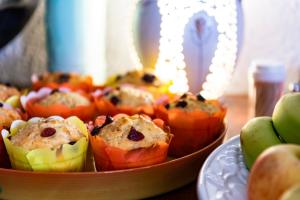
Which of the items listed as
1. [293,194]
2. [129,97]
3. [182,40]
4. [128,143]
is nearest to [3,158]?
[128,143]

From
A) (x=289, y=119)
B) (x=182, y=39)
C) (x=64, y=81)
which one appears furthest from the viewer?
(x=64, y=81)

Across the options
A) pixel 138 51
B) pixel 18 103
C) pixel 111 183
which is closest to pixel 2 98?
pixel 18 103

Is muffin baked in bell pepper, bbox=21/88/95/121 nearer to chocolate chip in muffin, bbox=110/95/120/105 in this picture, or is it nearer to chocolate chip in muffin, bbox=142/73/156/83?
chocolate chip in muffin, bbox=110/95/120/105

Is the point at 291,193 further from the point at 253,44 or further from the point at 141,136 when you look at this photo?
the point at 253,44

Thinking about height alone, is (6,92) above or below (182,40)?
below

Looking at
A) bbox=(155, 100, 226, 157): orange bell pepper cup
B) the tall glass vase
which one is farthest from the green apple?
the tall glass vase

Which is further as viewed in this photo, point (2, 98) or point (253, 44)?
point (253, 44)

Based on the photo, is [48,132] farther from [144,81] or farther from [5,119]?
[144,81]
